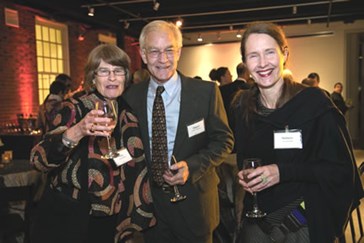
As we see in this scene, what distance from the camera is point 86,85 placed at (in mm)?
1944

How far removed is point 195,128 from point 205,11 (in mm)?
7070

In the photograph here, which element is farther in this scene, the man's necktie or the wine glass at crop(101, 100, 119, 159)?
the man's necktie

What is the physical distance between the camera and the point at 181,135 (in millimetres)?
2035

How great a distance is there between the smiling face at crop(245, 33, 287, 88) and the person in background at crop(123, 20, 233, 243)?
0.53 meters

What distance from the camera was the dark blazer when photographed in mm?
2037

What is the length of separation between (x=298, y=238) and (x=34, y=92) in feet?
25.7

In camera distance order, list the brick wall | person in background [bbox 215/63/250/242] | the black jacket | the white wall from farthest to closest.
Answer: the white wall → the brick wall → person in background [bbox 215/63/250/242] → the black jacket

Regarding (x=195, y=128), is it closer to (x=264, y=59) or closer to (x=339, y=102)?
(x=264, y=59)

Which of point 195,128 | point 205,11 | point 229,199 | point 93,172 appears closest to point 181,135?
point 195,128

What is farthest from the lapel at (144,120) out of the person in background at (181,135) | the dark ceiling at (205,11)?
the dark ceiling at (205,11)

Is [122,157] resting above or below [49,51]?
below

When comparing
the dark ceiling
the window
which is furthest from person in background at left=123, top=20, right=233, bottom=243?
the window

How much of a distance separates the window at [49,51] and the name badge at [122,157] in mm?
7463

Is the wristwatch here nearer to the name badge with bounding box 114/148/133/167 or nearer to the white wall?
the name badge with bounding box 114/148/133/167
